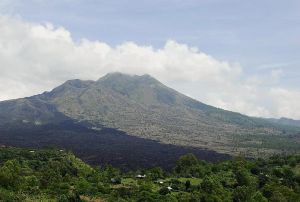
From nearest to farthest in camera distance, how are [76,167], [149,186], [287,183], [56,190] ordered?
[56,190] < [149,186] < [287,183] < [76,167]

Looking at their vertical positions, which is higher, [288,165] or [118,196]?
[288,165]

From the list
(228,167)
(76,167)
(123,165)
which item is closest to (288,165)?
(228,167)

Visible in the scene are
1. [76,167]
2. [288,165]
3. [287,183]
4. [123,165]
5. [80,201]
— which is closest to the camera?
[80,201]

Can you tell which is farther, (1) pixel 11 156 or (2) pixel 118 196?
(1) pixel 11 156

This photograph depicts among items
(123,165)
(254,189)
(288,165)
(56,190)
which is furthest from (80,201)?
(123,165)

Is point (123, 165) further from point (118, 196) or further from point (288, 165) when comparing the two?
point (118, 196)

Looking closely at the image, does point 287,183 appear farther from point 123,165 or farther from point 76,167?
point 123,165
